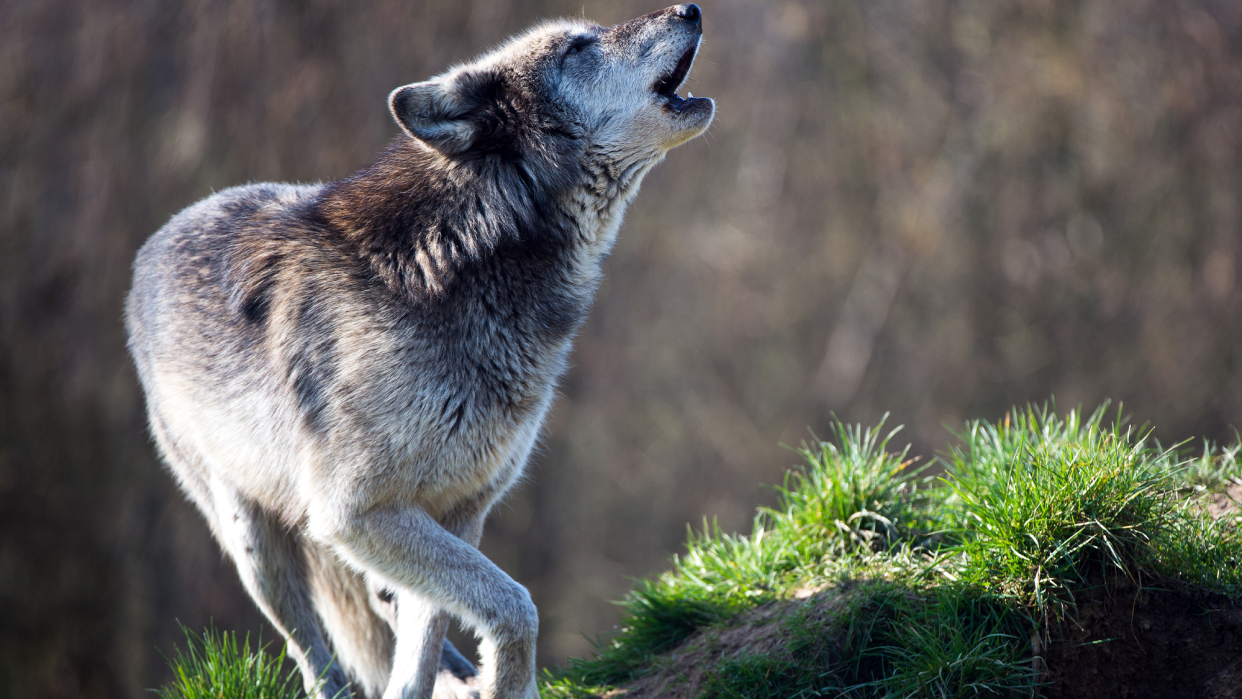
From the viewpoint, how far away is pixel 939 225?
11.9 m

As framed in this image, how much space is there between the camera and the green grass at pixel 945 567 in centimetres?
330

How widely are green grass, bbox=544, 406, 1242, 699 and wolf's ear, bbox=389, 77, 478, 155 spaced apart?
214 cm

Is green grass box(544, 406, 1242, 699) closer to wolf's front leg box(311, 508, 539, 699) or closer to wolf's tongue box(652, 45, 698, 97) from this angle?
wolf's front leg box(311, 508, 539, 699)

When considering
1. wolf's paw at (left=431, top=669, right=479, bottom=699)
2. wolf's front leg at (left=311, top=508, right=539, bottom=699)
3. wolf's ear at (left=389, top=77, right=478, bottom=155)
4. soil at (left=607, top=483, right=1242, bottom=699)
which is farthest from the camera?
wolf's paw at (left=431, top=669, right=479, bottom=699)

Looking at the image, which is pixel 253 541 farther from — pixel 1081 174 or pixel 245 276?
pixel 1081 174

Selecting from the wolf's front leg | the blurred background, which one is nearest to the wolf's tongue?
the wolf's front leg

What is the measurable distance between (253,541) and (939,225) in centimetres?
984

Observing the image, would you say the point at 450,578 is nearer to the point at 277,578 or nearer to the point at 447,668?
the point at 447,668

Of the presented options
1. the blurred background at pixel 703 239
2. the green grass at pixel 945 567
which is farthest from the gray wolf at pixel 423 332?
the blurred background at pixel 703 239

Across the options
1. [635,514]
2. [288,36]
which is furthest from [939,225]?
[288,36]

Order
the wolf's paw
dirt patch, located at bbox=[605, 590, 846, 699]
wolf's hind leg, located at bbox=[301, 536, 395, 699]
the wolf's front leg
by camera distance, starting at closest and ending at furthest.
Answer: the wolf's front leg
dirt patch, located at bbox=[605, 590, 846, 699]
the wolf's paw
wolf's hind leg, located at bbox=[301, 536, 395, 699]

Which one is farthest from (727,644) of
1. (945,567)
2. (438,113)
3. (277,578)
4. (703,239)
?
(703,239)

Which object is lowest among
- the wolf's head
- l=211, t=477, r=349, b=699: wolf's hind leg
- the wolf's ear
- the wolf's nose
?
l=211, t=477, r=349, b=699: wolf's hind leg

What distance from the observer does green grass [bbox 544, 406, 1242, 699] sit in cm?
330
